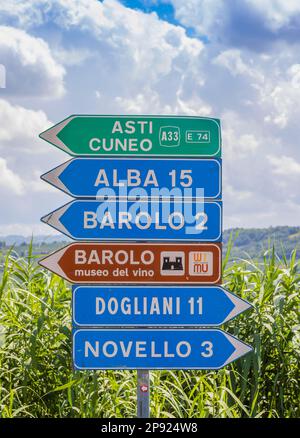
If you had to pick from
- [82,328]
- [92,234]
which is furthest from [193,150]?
[82,328]

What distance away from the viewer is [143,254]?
161 inches

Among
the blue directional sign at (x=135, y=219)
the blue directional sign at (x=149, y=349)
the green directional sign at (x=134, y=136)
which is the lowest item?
the blue directional sign at (x=149, y=349)

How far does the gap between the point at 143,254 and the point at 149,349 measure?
0.56m

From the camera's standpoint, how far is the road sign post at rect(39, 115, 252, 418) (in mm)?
4062

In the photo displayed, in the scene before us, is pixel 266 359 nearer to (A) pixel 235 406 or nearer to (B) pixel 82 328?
(A) pixel 235 406

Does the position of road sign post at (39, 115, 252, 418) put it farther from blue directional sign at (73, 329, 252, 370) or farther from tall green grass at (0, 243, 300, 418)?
tall green grass at (0, 243, 300, 418)

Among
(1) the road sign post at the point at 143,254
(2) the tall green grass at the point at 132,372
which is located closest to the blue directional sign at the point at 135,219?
(1) the road sign post at the point at 143,254

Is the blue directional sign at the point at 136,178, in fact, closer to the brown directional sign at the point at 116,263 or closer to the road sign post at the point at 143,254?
the road sign post at the point at 143,254

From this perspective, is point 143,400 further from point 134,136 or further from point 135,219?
point 134,136

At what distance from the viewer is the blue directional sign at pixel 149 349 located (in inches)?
160

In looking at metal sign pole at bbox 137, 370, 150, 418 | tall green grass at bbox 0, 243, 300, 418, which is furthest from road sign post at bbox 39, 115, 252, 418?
tall green grass at bbox 0, 243, 300, 418

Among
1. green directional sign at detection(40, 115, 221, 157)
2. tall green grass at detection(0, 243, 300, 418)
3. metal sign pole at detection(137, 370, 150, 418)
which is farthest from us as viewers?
tall green grass at detection(0, 243, 300, 418)
